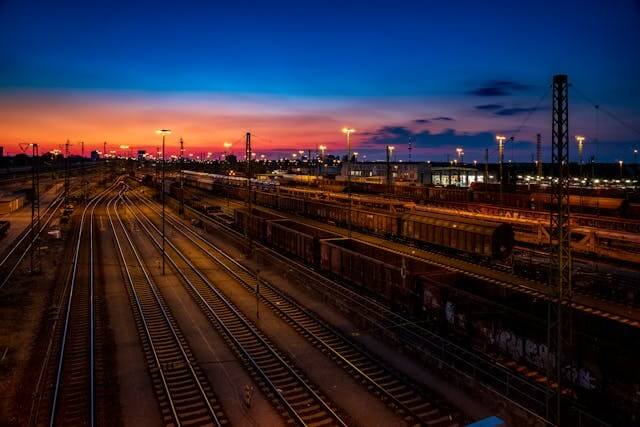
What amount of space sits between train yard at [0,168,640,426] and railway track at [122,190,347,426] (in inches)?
3.2

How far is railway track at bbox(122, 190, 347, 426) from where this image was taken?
47.0 feet

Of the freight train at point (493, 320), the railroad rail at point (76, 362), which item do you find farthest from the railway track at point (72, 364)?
the freight train at point (493, 320)

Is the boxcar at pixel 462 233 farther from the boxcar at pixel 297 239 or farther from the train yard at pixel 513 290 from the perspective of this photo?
the boxcar at pixel 297 239

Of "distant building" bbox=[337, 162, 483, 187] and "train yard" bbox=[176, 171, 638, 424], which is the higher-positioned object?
"distant building" bbox=[337, 162, 483, 187]

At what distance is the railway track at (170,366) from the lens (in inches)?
565

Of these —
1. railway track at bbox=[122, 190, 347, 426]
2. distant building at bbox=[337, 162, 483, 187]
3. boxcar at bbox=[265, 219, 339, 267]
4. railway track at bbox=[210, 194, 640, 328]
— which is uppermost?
distant building at bbox=[337, 162, 483, 187]

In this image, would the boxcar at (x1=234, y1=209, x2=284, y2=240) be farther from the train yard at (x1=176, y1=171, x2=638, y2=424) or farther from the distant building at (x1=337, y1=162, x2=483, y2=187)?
the distant building at (x1=337, y1=162, x2=483, y2=187)

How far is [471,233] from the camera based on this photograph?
111 feet

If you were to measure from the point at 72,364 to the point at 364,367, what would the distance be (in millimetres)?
11562

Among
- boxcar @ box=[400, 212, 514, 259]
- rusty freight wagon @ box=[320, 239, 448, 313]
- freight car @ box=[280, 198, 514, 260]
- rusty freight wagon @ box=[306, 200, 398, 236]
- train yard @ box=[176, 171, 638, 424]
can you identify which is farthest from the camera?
rusty freight wagon @ box=[306, 200, 398, 236]

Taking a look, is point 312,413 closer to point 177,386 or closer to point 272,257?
point 177,386

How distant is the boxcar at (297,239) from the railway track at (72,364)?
14.5 meters

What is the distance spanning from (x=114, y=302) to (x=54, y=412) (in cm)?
1259

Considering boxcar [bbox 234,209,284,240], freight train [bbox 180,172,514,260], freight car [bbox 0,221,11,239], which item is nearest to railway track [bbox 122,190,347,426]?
boxcar [bbox 234,209,284,240]
